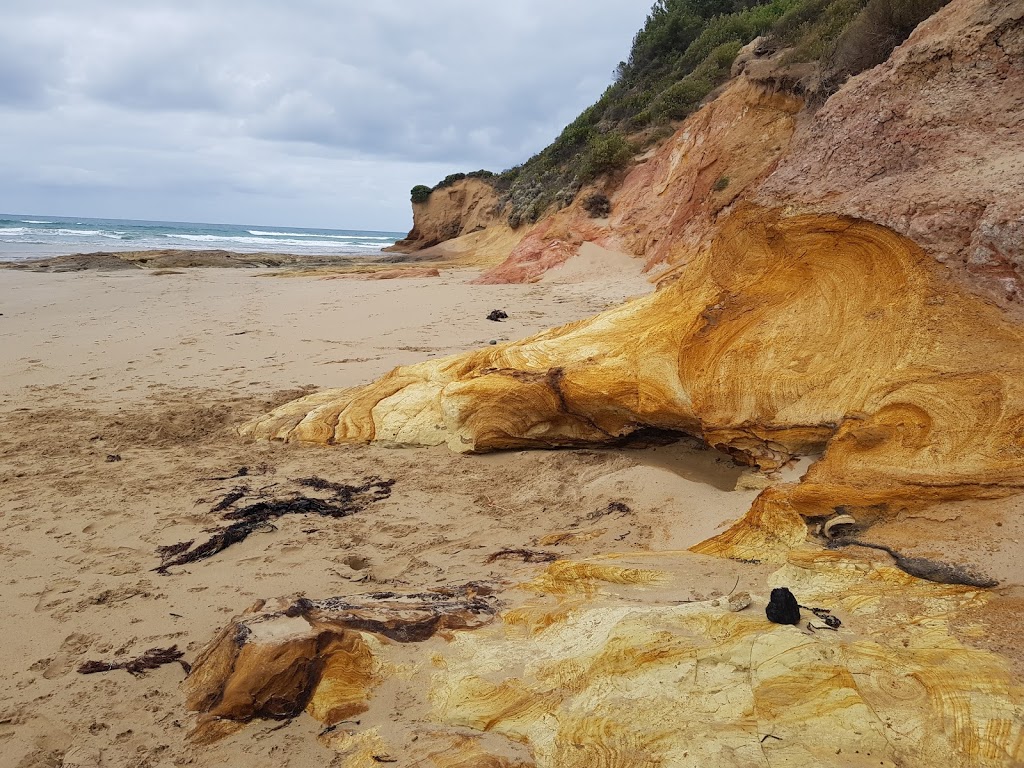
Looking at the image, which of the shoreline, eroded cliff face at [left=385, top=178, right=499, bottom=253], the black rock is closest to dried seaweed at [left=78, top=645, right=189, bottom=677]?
the black rock

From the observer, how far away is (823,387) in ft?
11.2

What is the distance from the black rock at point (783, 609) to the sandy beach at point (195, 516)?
56 cm

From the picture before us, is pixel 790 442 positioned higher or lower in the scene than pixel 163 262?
lower

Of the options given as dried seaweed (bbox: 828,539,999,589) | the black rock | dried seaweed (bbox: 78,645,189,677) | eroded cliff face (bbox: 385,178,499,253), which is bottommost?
dried seaweed (bbox: 78,645,189,677)

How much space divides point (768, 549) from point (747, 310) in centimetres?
166

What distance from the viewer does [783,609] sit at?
2.09 meters

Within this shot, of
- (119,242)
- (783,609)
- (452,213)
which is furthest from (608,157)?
(119,242)

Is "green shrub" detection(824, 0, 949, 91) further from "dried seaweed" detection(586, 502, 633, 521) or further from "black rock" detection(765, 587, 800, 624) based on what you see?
"black rock" detection(765, 587, 800, 624)

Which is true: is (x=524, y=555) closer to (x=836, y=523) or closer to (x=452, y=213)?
(x=836, y=523)

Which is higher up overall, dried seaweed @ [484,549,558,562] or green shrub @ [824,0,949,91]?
green shrub @ [824,0,949,91]

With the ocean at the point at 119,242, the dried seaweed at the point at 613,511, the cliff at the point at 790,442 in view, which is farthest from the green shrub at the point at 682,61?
the ocean at the point at 119,242

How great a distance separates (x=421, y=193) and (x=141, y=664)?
33568 millimetres

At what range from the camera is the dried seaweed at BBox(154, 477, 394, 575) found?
138 inches

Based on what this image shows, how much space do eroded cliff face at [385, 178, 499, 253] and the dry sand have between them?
23.2 metres
